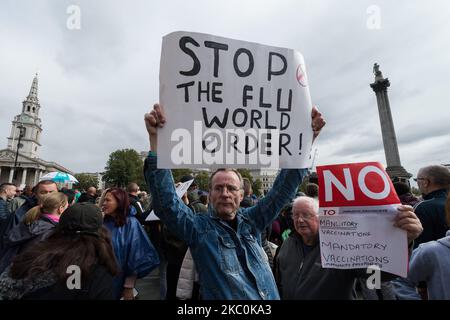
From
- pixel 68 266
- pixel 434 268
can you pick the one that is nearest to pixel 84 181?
pixel 68 266

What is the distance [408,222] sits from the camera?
142cm

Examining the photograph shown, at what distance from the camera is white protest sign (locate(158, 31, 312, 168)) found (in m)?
1.74

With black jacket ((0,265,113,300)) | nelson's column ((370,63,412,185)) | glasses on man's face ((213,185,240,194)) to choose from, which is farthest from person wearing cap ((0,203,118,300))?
nelson's column ((370,63,412,185))

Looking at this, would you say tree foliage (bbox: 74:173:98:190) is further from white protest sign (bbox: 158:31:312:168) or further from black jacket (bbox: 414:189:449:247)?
black jacket (bbox: 414:189:449:247)

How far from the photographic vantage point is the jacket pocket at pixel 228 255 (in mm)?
1616

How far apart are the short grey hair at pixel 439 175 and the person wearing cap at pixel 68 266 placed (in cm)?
363

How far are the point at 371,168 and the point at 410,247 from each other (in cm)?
54

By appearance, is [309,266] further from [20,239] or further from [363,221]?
[20,239]

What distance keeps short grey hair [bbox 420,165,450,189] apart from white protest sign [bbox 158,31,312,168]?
2.25 metres

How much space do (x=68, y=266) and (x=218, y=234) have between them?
0.89m

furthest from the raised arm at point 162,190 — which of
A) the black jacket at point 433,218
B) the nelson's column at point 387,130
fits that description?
the nelson's column at point 387,130

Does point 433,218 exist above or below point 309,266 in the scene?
above

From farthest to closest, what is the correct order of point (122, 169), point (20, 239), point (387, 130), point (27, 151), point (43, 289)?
point (27, 151), point (122, 169), point (387, 130), point (20, 239), point (43, 289)

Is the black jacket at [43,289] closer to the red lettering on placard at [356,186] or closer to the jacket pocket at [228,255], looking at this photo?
the jacket pocket at [228,255]
